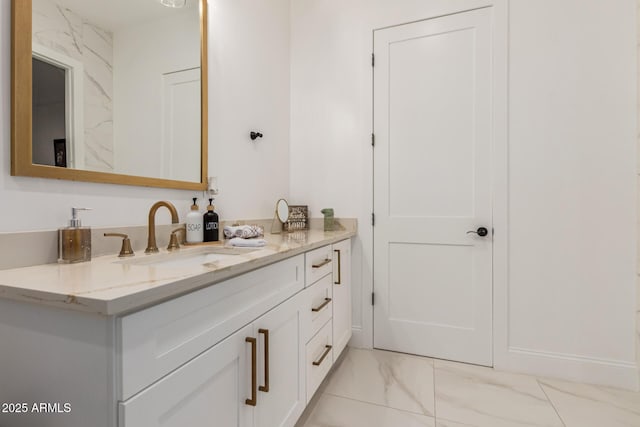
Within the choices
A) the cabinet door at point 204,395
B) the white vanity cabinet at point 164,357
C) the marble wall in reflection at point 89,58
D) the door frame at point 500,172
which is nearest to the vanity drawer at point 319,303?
the white vanity cabinet at point 164,357

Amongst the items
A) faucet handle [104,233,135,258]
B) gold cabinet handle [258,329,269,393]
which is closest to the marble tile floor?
gold cabinet handle [258,329,269,393]

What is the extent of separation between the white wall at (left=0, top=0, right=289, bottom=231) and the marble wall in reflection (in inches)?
3.2

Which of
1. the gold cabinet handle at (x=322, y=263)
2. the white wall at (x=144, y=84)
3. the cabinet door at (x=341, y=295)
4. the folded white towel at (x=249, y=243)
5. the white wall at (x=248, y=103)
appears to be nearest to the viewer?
the white wall at (x=144, y=84)

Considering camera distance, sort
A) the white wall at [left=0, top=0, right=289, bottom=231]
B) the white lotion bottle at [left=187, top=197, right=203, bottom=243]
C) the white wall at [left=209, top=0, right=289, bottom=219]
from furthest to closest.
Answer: the white wall at [left=209, top=0, right=289, bottom=219] → the white lotion bottle at [left=187, top=197, right=203, bottom=243] → the white wall at [left=0, top=0, right=289, bottom=231]

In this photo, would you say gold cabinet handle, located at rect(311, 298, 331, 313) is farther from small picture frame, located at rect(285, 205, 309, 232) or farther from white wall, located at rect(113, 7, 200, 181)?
white wall, located at rect(113, 7, 200, 181)

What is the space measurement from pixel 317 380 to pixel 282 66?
7.05 ft

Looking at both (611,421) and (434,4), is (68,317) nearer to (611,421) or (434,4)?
(611,421)

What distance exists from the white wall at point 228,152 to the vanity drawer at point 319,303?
25.8 inches

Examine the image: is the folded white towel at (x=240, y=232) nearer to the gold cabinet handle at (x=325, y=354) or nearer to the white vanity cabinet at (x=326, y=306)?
the white vanity cabinet at (x=326, y=306)

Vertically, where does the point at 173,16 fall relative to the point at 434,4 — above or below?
below

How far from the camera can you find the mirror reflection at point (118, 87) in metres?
0.98

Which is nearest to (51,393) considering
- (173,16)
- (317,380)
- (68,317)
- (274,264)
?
(68,317)

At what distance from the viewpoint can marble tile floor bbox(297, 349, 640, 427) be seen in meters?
1.48

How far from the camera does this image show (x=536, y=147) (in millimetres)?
1908
